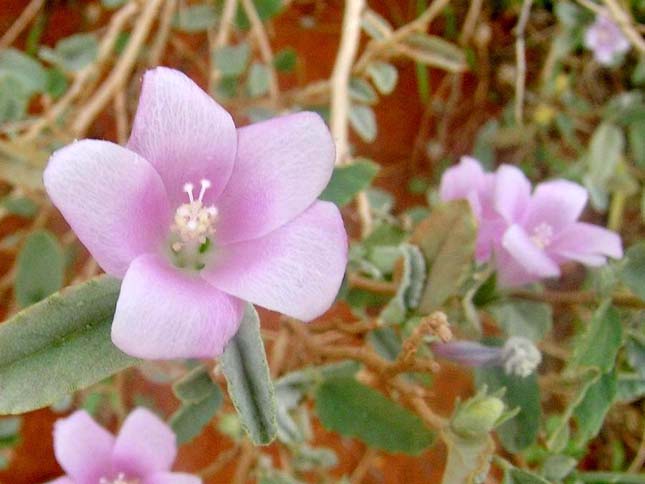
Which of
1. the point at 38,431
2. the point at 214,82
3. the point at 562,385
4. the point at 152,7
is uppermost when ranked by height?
the point at 152,7

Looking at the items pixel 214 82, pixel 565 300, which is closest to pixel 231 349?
pixel 565 300

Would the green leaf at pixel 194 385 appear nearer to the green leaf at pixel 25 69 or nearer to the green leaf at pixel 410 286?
the green leaf at pixel 410 286

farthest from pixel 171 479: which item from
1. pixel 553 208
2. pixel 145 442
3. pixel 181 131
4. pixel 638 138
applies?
pixel 638 138

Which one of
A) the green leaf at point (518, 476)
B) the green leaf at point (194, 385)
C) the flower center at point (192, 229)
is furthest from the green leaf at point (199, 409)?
the green leaf at point (518, 476)

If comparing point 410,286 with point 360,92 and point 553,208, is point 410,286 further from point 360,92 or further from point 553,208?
point 360,92

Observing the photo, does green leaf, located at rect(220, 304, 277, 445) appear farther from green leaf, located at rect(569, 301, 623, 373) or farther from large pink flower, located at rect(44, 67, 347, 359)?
green leaf, located at rect(569, 301, 623, 373)

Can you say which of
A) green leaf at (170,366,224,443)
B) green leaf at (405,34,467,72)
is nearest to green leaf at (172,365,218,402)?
green leaf at (170,366,224,443)

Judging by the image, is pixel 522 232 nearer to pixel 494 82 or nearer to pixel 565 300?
pixel 565 300
